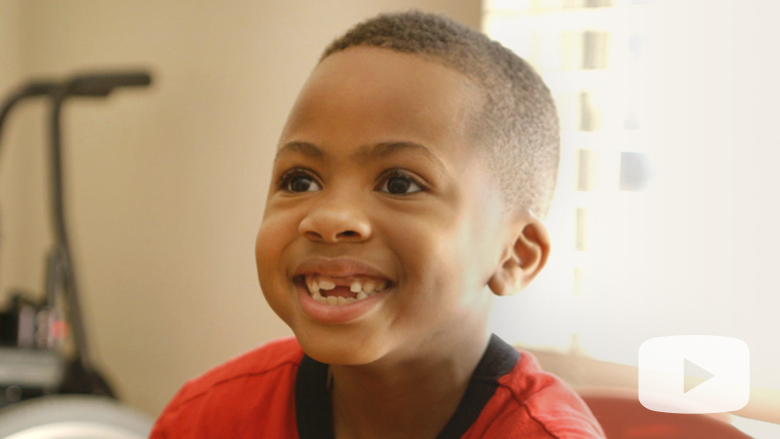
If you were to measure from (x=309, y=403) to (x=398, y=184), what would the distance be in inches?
8.9

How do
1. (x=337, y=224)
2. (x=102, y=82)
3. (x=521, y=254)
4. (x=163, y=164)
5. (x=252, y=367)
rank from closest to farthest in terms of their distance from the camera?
(x=337, y=224) → (x=521, y=254) → (x=252, y=367) → (x=102, y=82) → (x=163, y=164)

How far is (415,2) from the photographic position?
94cm

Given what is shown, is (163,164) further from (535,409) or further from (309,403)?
(535,409)

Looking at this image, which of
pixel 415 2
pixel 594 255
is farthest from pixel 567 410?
pixel 415 2

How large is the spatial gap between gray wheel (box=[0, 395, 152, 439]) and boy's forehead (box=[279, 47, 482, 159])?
790 millimetres

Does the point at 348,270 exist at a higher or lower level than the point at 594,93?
lower

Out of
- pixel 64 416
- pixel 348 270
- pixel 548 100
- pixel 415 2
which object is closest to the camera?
pixel 348 270

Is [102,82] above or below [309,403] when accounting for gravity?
above

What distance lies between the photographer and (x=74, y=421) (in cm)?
111

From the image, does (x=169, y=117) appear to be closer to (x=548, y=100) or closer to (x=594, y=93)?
(x=594, y=93)

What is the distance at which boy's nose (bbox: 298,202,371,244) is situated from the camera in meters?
0.45

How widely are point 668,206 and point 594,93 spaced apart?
0.17 m

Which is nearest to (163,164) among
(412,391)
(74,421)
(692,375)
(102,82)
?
(102,82)

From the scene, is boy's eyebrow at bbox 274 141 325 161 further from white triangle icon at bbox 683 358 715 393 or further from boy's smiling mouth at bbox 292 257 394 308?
white triangle icon at bbox 683 358 715 393
